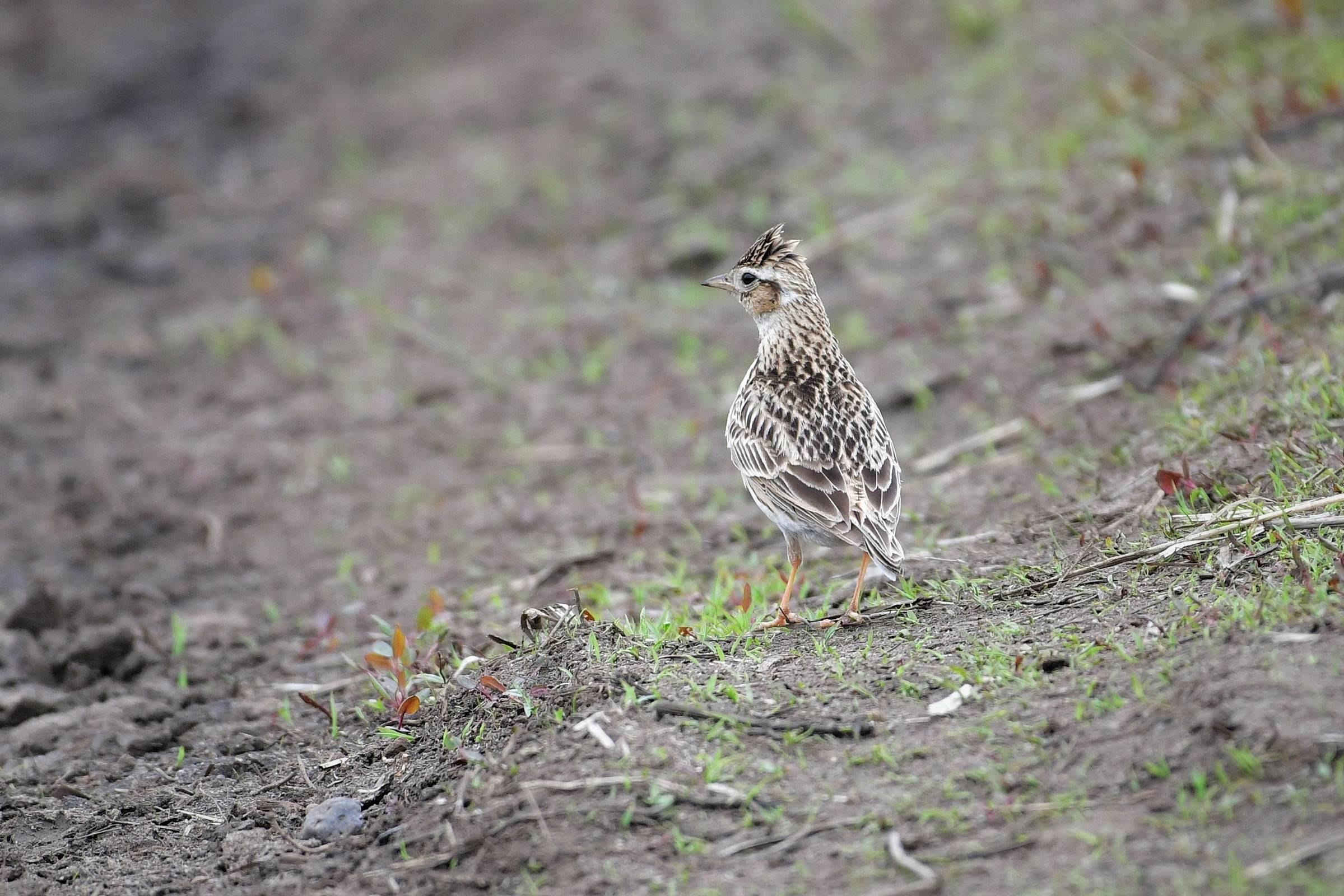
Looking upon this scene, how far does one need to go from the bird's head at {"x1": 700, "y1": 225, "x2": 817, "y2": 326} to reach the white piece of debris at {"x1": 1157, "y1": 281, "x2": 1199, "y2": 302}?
2524mm

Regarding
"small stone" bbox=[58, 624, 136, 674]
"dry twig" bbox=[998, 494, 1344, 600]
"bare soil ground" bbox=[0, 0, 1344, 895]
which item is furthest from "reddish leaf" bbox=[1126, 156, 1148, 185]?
"small stone" bbox=[58, 624, 136, 674]

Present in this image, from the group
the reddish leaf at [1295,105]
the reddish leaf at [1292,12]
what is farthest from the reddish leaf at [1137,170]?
the reddish leaf at [1292,12]

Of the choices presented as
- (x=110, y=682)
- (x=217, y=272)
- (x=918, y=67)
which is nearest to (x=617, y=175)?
(x=918, y=67)

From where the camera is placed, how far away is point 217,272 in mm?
11828

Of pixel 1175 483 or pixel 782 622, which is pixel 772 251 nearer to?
pixel 782 622

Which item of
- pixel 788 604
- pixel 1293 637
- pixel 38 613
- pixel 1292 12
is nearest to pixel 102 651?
pixel 38 613

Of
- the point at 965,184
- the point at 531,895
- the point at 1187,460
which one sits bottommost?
the point at 531,895

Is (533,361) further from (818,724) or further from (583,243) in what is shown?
(818,724)

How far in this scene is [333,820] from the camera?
15.5ft

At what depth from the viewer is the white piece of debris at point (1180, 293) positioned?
7661 millimetres

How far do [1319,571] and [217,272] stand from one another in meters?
9.70

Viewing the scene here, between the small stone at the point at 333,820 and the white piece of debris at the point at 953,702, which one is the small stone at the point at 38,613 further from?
the white piece of debris at the point at 953,702

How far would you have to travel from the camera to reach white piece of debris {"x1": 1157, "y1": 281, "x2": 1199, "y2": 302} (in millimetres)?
7661

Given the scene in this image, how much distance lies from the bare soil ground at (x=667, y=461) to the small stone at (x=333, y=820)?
0.06 m
